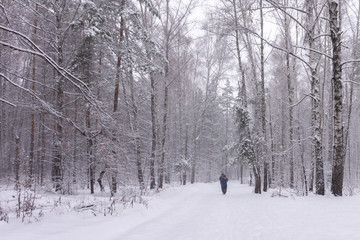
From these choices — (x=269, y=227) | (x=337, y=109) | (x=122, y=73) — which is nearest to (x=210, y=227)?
(x=269, y=227)

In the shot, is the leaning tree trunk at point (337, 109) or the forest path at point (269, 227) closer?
the forest path at point (269, 227)

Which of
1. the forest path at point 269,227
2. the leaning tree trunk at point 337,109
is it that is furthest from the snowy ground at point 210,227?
the leaning tree trunk at point 337,109

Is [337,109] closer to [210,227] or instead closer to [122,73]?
[210,227]

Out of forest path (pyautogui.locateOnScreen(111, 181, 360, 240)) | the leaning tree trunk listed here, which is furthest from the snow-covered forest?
forest path (pyautogui.locateOnScreen(111, 181, 360, 240))

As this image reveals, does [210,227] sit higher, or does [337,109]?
[337,109]

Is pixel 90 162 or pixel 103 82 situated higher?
pixel 103 82

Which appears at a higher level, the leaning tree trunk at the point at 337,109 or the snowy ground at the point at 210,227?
the leaning tree trunk at the point at 337,109

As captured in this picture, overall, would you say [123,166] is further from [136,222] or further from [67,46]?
[67,46]

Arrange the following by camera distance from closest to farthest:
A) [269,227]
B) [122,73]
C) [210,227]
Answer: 1. [269,227]
2. [210,227]
3. [122,73]

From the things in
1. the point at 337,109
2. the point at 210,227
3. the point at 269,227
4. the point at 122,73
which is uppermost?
the point at 122,73

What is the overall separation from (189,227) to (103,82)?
30.2 feet

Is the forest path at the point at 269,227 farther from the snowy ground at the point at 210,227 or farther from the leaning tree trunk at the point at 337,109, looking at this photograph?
the leaning tree trunk at the point at 337,109

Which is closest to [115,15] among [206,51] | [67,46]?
[67,46]

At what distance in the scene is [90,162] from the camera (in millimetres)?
11641
